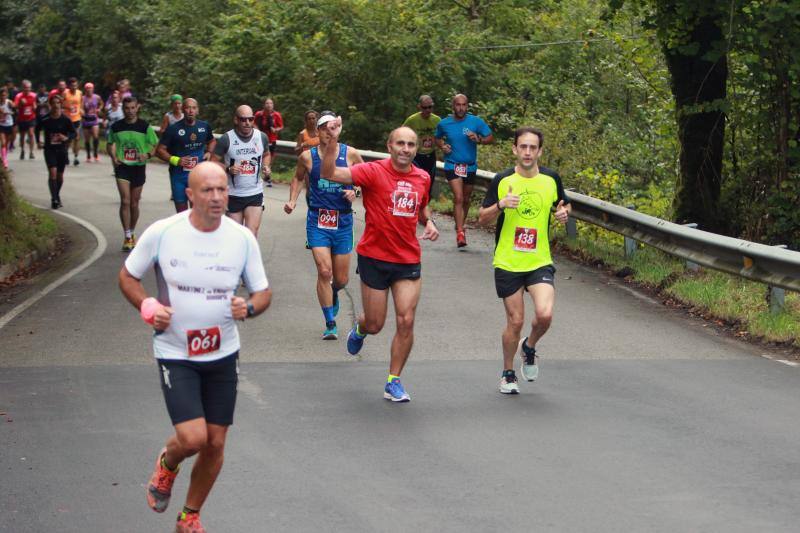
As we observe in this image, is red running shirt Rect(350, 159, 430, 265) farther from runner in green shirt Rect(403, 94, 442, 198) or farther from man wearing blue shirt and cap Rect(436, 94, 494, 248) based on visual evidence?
runner in green shirt Rect(403, 94, 442, 198)

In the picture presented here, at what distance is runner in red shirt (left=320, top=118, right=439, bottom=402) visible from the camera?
906cm

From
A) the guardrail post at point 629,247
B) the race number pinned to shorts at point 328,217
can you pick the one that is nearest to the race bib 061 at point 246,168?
the race number pinned to shorts at point 328,217

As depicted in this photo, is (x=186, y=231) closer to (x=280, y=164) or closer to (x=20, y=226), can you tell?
(x=20, y=226)

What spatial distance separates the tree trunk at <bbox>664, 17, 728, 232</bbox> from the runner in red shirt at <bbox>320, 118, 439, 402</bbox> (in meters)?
7.26

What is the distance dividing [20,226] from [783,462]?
13.2 meters

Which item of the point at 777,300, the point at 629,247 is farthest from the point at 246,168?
the point at 777,300

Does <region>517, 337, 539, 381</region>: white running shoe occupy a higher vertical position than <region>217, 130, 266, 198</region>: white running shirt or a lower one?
lower

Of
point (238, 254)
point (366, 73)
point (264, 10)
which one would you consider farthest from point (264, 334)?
point (264, 10)

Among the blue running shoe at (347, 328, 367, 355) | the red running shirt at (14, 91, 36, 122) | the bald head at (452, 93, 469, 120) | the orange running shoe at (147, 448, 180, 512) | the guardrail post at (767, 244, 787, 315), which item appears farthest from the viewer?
the red running shirt at (14, 91, 36, 122)

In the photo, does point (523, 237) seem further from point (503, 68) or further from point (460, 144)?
point (503, 68)

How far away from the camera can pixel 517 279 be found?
9.27 m

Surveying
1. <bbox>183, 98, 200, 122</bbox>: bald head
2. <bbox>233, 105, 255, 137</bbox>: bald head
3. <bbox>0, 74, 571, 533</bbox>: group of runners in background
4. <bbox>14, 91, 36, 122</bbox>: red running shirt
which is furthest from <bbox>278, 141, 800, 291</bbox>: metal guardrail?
<bbox>14, 91, 36, 122</bbox>: red running shirt

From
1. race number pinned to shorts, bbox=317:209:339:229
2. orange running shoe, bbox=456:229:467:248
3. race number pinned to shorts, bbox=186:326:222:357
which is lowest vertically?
orange running shoe, bbox=456:229:467:248

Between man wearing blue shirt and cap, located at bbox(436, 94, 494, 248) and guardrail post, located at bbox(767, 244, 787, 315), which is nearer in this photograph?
guardrail post, located at bbox(767, 244, 787, 315)
